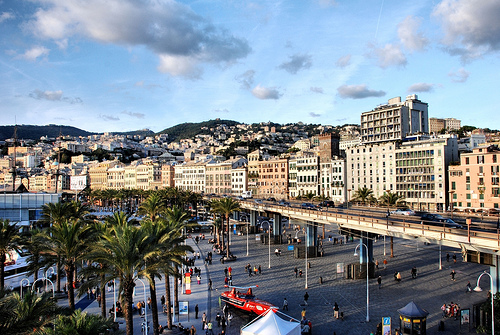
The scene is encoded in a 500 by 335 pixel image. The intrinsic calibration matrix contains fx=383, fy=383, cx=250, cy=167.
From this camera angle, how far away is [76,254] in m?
31.1

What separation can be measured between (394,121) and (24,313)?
116 metres

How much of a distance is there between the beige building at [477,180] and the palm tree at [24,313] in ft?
252

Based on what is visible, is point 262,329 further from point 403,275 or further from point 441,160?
point 441,160

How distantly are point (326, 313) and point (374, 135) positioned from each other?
324 feet

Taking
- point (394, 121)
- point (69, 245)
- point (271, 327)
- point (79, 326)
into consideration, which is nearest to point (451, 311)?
point (271, 327)

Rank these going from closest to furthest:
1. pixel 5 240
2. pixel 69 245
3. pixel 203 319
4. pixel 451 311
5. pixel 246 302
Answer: pixel 69 245
pixel 203 319
pixel 451 311
pixel 5 240
pixel 246 302

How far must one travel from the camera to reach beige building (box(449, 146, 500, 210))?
72875 millimetres

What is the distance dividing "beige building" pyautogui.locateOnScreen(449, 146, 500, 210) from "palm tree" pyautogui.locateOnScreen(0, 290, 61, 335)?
7673 centimetres

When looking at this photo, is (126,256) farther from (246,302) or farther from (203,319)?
(246,302)

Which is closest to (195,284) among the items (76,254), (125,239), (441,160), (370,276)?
(76,254)

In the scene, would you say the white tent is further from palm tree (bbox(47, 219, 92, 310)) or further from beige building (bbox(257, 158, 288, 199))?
beige building (bbox(257, 158, 288, 199))

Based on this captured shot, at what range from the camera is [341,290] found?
130 feet

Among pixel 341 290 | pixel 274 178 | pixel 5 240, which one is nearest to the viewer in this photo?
pixel 5 240

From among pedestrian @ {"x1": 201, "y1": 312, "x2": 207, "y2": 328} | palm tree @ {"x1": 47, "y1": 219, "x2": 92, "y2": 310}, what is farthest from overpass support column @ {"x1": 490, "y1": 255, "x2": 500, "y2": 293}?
palm tree @ {"x1": 47, "y1": 219, "x2": 92, "y2": 310}
